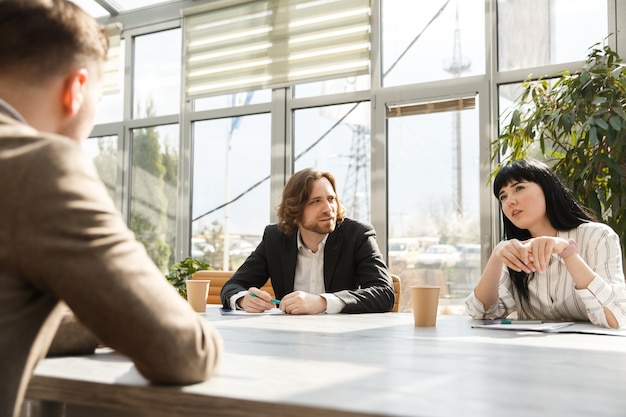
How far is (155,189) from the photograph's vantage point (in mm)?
6043

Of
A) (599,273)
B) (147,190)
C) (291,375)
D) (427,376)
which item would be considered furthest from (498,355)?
(147,190)

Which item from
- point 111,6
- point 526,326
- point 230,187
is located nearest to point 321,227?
point 526,326

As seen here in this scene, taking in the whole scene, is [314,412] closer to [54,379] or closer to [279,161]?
[54,379]

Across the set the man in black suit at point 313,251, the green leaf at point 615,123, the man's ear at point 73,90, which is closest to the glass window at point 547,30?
the green leaf at point 615,123

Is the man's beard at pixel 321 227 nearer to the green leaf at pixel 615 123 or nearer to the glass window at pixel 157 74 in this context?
the green leaf at pixel 615 123

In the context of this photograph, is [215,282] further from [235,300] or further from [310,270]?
[235,300]

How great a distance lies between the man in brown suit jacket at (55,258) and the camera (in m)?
0.75

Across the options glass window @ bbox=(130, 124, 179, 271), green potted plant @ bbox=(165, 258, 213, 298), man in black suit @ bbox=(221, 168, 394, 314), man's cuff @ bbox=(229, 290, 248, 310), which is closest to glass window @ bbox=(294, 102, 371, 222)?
green potted plant @ bbox=(165, 258, 213, 298)

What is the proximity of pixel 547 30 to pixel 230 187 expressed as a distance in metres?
2.96

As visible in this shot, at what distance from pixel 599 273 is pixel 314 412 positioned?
1.74 metres

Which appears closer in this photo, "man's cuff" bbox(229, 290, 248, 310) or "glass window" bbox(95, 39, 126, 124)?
"man's cuff" bbox(229, 290, 248, 310)

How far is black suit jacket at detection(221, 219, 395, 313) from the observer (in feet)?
8.68

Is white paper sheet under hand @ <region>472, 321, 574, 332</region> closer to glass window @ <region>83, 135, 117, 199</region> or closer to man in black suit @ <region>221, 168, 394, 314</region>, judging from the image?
man in black suit @ <region>221, 168, 394, 314</region>

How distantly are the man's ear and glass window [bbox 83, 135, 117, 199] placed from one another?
18.2ft
